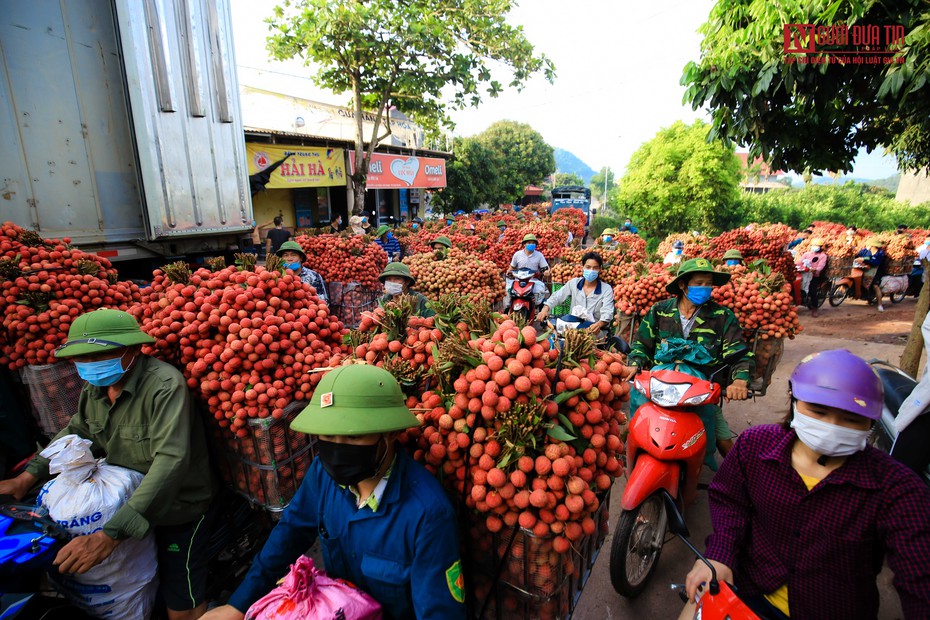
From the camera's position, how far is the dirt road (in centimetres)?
306

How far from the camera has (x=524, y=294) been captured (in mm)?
7363

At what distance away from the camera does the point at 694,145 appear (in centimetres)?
2134

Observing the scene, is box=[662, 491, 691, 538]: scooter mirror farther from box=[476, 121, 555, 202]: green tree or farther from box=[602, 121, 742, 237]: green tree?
box=[476, 121, 555, 202]: green tree

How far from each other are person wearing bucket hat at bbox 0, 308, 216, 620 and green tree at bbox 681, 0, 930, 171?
5007 mm

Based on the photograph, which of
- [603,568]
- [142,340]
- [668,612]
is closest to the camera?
[142,340]

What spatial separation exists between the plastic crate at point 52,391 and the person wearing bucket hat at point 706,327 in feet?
14.6

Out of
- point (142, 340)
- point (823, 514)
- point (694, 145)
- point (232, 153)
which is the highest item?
point (694, 145)

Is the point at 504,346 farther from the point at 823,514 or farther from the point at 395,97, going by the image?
the point at 395,97

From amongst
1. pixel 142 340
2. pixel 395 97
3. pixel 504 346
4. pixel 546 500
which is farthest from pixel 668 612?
pixel 395 97

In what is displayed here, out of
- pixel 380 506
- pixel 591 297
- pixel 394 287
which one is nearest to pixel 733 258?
pixel 591 297

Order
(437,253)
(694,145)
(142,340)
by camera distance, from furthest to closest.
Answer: (694,145) → (437,253) → (142,340)

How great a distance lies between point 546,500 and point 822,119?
5424 millimetres

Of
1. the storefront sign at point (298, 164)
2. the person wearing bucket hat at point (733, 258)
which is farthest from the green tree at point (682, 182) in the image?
the person wearing bucket hat at point (733, 258)

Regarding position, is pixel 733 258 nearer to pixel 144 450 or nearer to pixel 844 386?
pixel 844 386
